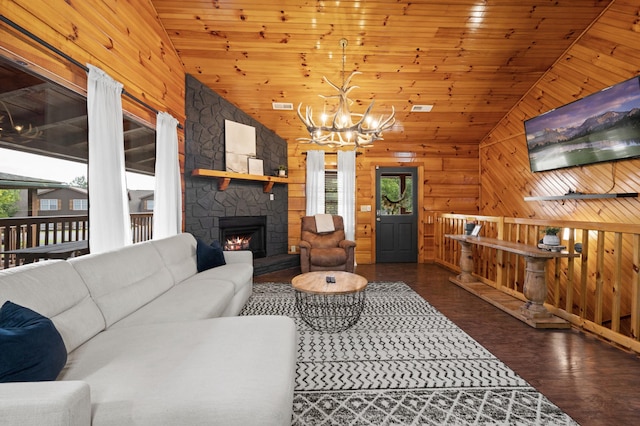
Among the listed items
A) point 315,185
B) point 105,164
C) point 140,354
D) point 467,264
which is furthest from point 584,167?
point 105,164

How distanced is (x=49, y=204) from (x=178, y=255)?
169 cm

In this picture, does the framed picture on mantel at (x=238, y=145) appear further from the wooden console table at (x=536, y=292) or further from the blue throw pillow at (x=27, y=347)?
the wooden console table at (x=536, y=292)

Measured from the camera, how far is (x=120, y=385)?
1.14m

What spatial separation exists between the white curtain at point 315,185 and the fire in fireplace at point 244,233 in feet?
3.24

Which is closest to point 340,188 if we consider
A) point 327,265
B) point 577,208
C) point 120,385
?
point 327,265

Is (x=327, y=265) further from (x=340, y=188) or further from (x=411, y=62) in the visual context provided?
(x=411, y=62)

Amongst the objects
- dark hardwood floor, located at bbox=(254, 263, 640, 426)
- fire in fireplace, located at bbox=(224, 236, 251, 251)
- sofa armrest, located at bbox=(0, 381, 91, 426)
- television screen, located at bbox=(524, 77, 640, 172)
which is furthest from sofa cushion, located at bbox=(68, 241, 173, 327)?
television screen, located at bbox=(524, 77, 640, 172)

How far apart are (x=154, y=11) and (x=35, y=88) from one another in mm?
1883

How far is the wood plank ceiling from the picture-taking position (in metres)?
3.49

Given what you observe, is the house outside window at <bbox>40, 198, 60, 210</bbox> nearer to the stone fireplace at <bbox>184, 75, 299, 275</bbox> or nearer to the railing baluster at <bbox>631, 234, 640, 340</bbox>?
the stone fireplace at <bbox>184, 75, 299, 275</bbox>

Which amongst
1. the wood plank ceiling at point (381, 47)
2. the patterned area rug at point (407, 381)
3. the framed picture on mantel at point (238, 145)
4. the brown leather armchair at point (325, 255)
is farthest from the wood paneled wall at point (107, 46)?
the patterned area rug at point (407, 381)

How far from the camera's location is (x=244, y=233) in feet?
17.3

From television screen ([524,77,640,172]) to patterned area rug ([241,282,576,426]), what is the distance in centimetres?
289

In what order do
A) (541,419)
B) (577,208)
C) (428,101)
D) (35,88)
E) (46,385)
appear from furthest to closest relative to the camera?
(428,101)
(577,208)
(35,88)
(541,419)
(46,385)
